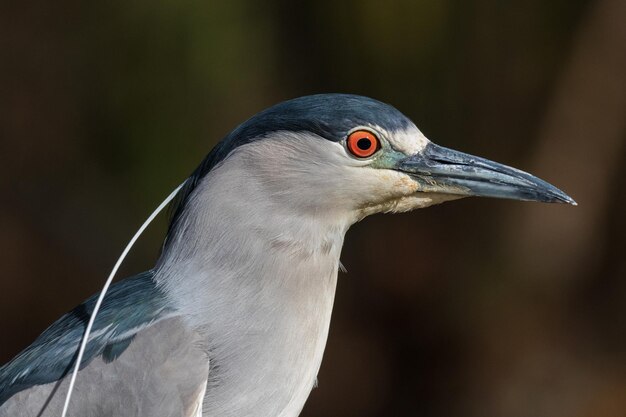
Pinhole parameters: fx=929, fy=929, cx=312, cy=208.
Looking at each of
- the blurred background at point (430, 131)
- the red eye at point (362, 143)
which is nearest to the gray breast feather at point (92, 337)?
the red eye at point (362, 143)

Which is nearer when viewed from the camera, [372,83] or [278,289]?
[278,289]

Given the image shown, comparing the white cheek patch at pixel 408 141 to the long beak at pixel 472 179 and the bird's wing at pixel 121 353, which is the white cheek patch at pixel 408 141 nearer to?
the long beak at pixel 472 179

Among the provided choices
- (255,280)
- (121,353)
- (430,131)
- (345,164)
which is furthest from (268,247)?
(430,131)

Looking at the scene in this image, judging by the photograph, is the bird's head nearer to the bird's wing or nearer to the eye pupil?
the eye pupil

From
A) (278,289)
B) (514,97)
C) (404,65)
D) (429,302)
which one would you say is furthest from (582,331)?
(278,289)

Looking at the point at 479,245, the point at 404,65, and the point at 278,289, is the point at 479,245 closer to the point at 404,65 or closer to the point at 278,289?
the point at 404,65

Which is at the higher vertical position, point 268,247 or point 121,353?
point 268,247

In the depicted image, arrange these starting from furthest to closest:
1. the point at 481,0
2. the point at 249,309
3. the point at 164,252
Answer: the point at 481,0 → the point at 164,252 → the point at 249,309

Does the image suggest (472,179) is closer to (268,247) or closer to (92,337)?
(268,247)
